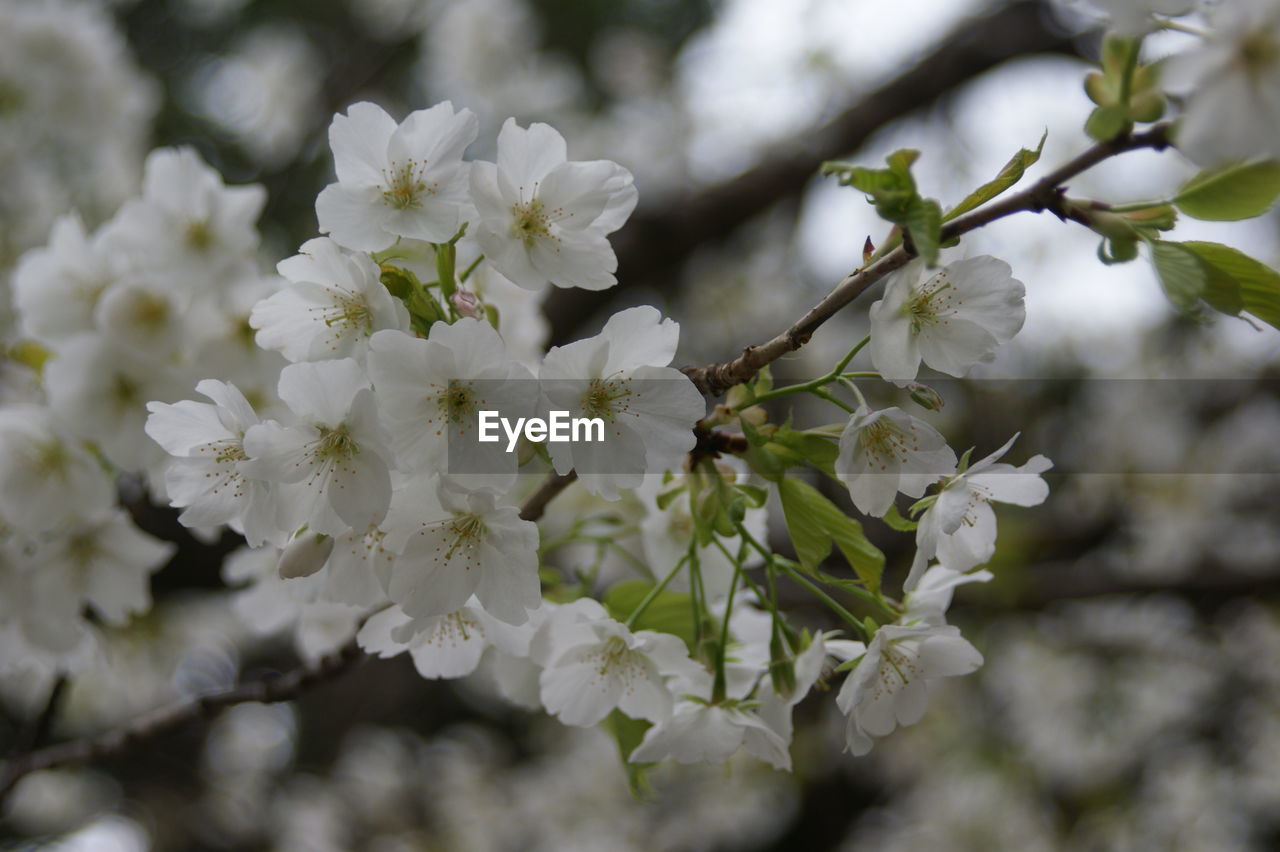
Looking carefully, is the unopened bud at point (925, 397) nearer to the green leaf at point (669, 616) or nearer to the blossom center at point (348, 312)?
the green leaf at point (669, 616)

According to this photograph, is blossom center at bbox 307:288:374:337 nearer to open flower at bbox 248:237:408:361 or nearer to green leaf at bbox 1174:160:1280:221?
open flower at bbox 248:237:408:361

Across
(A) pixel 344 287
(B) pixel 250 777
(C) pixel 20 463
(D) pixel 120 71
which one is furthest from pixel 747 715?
(B) pixel 250 777

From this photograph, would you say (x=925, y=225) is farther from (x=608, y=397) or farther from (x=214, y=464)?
(x=214, y=464)

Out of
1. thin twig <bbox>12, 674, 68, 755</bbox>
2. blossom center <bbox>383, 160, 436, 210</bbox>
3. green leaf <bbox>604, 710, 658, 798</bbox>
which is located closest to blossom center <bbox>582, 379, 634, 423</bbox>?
blossom center <bbox>383, 160, 436, 210</bbox>

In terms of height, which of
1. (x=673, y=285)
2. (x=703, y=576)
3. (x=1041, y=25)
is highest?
(x=703, y=576)

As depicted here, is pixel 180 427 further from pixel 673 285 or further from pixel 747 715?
pixel 673 285

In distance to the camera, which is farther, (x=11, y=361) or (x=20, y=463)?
(x=11, y=361)

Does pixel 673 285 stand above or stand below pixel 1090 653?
above
